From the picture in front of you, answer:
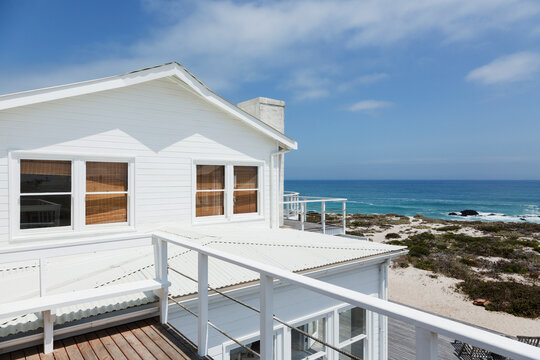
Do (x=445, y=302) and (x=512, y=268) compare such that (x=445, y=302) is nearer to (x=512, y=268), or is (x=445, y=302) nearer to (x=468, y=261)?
(x=468, y=261)

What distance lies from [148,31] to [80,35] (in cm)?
1250

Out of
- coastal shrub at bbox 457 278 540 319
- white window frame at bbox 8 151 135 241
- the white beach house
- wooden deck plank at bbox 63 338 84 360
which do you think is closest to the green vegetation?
coastal shrub at bbox 457 278 540 319

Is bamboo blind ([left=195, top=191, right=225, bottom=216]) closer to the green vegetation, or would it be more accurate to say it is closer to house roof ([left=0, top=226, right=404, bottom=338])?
house roof ([left=0, top=226, right=404, bottom=338])

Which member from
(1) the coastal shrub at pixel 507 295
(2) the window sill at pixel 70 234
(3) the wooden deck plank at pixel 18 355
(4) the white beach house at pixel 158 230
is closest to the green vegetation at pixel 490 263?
(1) the coastal shrub at pixel 507 295

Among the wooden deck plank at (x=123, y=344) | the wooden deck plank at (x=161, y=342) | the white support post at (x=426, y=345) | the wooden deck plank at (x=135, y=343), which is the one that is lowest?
the wooden deck plank at (x=161, y=342)

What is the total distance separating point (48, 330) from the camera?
9.10ft

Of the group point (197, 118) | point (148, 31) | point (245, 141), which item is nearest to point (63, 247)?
point (197, 118)

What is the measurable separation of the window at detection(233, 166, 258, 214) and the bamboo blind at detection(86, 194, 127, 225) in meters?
2.96

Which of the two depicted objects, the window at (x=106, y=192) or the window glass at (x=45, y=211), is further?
the window at (x=106, y=192)

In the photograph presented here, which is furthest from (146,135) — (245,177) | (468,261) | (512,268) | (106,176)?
(512,268)

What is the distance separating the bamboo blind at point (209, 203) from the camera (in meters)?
8.15

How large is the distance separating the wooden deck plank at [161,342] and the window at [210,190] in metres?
4.90

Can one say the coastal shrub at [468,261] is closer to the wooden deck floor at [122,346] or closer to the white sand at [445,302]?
the white sand at [445,302]

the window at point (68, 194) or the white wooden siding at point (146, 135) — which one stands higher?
the white wooden siding at point (146, 135)
